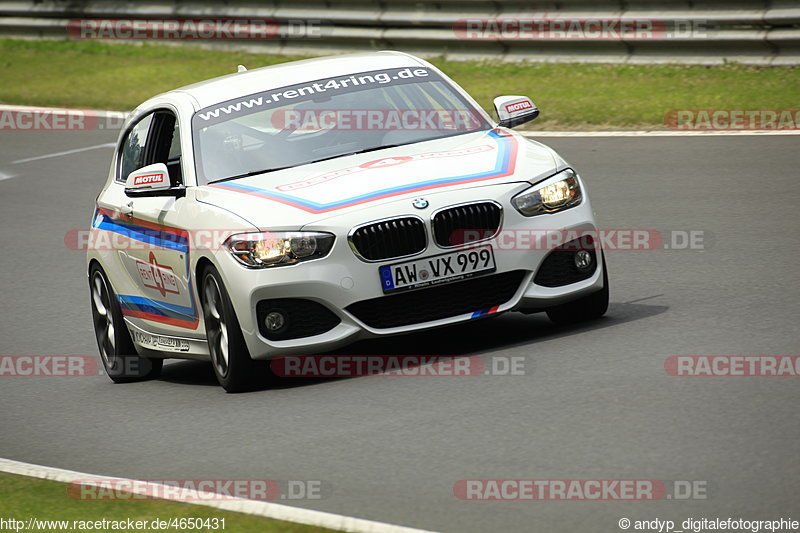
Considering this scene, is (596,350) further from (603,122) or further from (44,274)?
(603,122)

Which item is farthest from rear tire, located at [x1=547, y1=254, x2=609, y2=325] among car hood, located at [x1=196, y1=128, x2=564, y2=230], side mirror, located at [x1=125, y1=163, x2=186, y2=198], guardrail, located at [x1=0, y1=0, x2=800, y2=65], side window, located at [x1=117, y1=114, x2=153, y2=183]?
guardrail, located at [x1=0, y1=0, x2=800, y2=65]

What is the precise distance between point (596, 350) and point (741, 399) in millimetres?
1250

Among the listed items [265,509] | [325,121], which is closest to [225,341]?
[325,121]

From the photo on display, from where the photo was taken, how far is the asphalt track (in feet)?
17.6

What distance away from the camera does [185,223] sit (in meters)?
7.91

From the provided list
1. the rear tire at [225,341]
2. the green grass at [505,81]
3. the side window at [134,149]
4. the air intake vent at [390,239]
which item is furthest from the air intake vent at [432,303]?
the green grass at [505,81]

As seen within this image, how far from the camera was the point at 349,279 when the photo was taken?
725 cm

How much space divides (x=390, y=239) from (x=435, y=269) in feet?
0.90

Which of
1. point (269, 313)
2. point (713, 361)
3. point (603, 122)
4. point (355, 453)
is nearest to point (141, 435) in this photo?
point (269, 313)

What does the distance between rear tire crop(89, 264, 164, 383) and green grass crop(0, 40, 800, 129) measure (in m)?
7.61

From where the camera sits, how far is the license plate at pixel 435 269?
729 centimetres

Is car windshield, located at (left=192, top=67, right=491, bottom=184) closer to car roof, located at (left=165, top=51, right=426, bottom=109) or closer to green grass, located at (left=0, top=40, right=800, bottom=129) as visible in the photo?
car roof, located at (left=165, top=51, right=426, bottom=109)

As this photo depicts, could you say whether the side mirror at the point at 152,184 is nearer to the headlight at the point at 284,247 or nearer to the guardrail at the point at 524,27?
the headlight at the point at 284,247

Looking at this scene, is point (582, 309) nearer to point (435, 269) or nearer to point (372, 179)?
point (435, 269)
